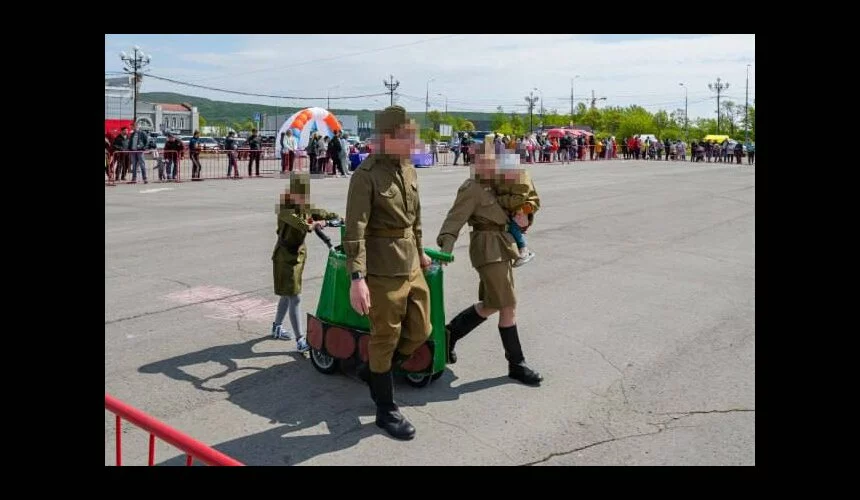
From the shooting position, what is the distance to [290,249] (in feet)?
19.4

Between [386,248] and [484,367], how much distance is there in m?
1.77

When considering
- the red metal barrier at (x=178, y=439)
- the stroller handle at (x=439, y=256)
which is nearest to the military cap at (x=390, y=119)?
the stroller handle at (x=439, y=256)

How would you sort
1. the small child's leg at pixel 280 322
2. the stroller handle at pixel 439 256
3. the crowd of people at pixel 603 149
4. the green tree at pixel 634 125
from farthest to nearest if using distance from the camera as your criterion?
the green tree at pixel 634 125
the crowd of people at pixel 603 149
the small child's leg at pixel 280 322
the stroller handle at pixel 439 256

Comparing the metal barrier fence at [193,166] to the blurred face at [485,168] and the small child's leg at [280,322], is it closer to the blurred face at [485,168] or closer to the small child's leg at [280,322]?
the small child's leg at [280,322]

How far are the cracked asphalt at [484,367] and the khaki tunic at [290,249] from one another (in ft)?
1.80

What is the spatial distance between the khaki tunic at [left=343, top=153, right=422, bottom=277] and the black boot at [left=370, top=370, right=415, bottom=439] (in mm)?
639

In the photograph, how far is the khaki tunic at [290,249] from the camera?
5723 millimetres

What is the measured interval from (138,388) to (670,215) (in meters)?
12.8

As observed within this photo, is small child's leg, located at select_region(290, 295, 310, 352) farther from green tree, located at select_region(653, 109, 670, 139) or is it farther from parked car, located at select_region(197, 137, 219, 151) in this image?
green tree, located at select_region(653, 109, 670, 139)

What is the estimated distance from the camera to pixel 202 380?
546cm

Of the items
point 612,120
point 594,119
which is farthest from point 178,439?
point 594,119

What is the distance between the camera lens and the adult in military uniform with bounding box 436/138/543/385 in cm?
533

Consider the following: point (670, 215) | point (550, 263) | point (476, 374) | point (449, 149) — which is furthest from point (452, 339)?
point (449, 149)
